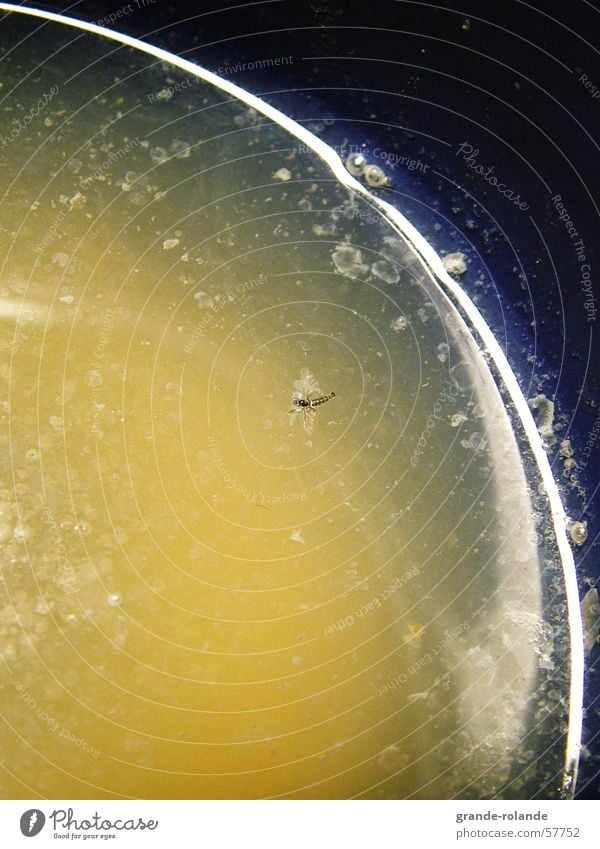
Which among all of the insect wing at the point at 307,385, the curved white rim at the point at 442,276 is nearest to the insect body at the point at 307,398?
the insect wing at the point at 307,385

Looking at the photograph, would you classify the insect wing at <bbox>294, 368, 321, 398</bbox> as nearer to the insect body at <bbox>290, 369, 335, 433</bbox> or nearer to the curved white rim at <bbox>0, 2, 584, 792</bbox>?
the insect body at <bbox>290, 369, 335, 433</bbox>

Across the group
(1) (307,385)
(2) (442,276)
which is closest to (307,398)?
(1) (307,385)

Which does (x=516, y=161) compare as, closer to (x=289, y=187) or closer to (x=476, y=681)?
(x=289, y=187)

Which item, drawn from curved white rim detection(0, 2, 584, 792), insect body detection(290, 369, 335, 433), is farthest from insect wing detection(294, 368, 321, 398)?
curved white rim detection(0, 2, 584, 792)

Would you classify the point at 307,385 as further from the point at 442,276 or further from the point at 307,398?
the point at 442,276

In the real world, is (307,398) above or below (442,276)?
below

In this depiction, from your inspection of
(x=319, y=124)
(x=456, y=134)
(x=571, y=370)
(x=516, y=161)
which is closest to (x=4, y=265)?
(x=319, y=124)
